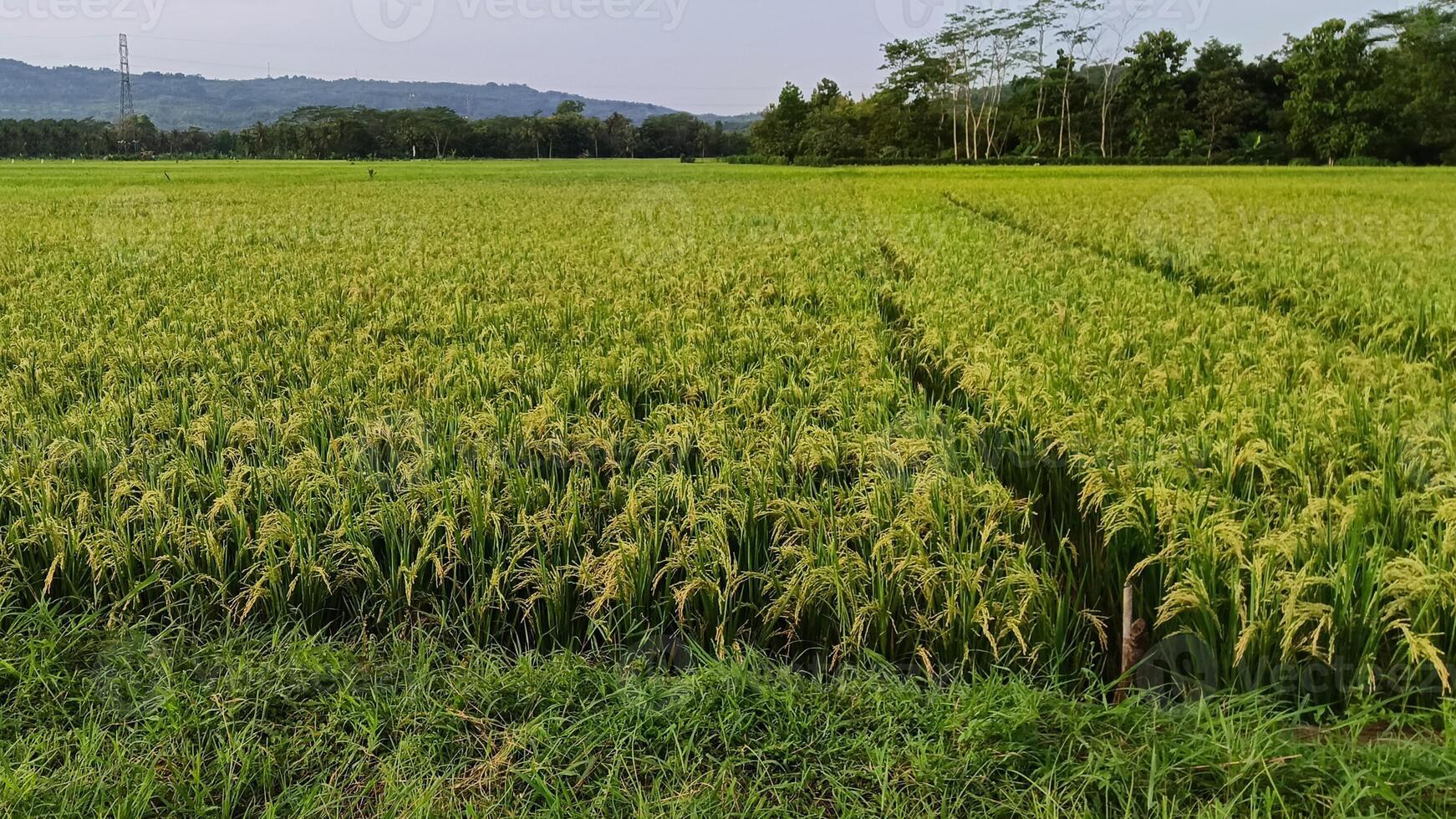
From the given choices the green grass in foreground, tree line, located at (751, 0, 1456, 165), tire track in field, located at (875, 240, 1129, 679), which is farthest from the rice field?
tree line, located at (751, 0, 1456, 165)

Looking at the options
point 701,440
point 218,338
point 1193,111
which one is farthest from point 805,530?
point 1193,111

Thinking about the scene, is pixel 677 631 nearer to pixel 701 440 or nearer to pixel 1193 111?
pixel 701 440

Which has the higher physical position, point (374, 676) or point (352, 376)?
point (352, 376)

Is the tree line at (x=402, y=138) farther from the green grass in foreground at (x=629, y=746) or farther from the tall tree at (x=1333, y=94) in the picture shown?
the green grass in foreground at (x=629, y=746)

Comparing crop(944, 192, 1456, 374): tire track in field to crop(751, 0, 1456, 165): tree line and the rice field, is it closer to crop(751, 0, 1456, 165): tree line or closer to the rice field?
the rice field

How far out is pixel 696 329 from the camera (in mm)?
5238

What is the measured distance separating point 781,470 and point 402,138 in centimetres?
9096

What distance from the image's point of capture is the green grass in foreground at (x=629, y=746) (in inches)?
68.8

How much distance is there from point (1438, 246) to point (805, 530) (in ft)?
30.9

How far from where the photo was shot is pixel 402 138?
8412cm

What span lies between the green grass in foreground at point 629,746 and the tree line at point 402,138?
8295cm

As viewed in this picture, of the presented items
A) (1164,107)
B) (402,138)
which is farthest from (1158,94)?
(402,138)

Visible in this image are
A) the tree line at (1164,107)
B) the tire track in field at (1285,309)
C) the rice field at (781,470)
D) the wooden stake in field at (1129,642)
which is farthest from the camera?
the tree line at (1164,107)

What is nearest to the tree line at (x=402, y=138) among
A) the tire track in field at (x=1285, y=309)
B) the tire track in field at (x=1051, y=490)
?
the tire track in field at (x=1285, y=309)
